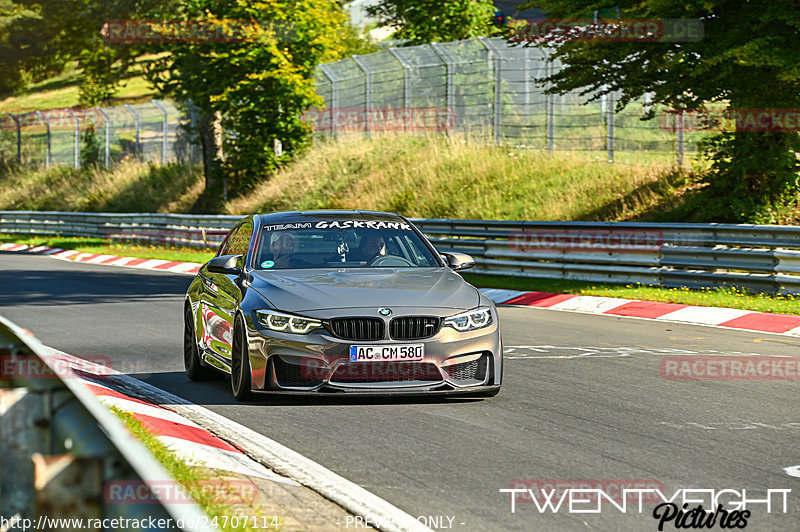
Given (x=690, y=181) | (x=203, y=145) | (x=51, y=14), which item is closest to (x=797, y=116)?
(x=690, y=181)

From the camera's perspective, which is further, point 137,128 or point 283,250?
point 137,128

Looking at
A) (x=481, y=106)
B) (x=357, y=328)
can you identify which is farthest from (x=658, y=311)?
(x=481, y=106)

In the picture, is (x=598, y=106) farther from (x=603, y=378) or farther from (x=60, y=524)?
(x=60, y=524)

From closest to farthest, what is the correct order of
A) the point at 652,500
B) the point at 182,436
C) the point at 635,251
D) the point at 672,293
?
the point at 652,500
the point at 182,436
the point at 672,293
the point at 635,251

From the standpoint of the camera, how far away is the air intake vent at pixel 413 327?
7859mm

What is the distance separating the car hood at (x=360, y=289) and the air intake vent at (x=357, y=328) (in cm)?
12

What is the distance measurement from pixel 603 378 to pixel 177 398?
143 inches

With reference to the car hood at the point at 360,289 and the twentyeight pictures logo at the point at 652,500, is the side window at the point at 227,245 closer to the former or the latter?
the car hood at the point at 360,289

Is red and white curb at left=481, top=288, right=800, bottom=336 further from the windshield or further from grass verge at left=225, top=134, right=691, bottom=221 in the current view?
the windshield

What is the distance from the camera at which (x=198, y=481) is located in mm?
5469

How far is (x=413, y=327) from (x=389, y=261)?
1.54 m

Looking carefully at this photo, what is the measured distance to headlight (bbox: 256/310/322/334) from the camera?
7.83 metres

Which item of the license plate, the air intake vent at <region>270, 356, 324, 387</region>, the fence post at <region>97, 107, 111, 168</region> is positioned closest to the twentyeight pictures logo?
the license plate

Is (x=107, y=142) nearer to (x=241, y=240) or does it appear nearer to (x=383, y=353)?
(x=241, y=240)
